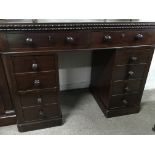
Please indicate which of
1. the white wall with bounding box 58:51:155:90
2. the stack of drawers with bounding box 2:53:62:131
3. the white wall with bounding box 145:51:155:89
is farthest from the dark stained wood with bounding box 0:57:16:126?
the white wall with bounding box 145:51:155:89

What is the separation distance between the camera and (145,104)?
1.76m

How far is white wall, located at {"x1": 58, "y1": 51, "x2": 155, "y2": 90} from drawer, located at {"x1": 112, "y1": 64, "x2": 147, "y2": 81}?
1.87 ft

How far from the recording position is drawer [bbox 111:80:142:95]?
1.39 metres

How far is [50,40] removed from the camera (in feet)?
3.38

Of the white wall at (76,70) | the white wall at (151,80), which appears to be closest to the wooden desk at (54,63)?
the white wall at (76,70)

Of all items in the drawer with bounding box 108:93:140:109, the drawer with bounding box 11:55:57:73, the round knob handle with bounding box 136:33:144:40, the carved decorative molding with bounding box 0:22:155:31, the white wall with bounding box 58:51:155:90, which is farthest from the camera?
the white wall with bounding box 58:51:155:90

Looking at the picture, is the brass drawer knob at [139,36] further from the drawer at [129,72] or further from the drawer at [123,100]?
the drawer at [123,100]

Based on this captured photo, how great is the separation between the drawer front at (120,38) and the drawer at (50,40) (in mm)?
84

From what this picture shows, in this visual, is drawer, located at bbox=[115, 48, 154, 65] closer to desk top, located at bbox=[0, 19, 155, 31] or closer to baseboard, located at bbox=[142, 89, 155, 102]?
desk top, located at bbox=[0, 19, 155, 31]

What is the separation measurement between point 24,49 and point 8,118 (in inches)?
27.4

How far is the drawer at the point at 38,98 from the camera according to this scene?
1.20 meters
